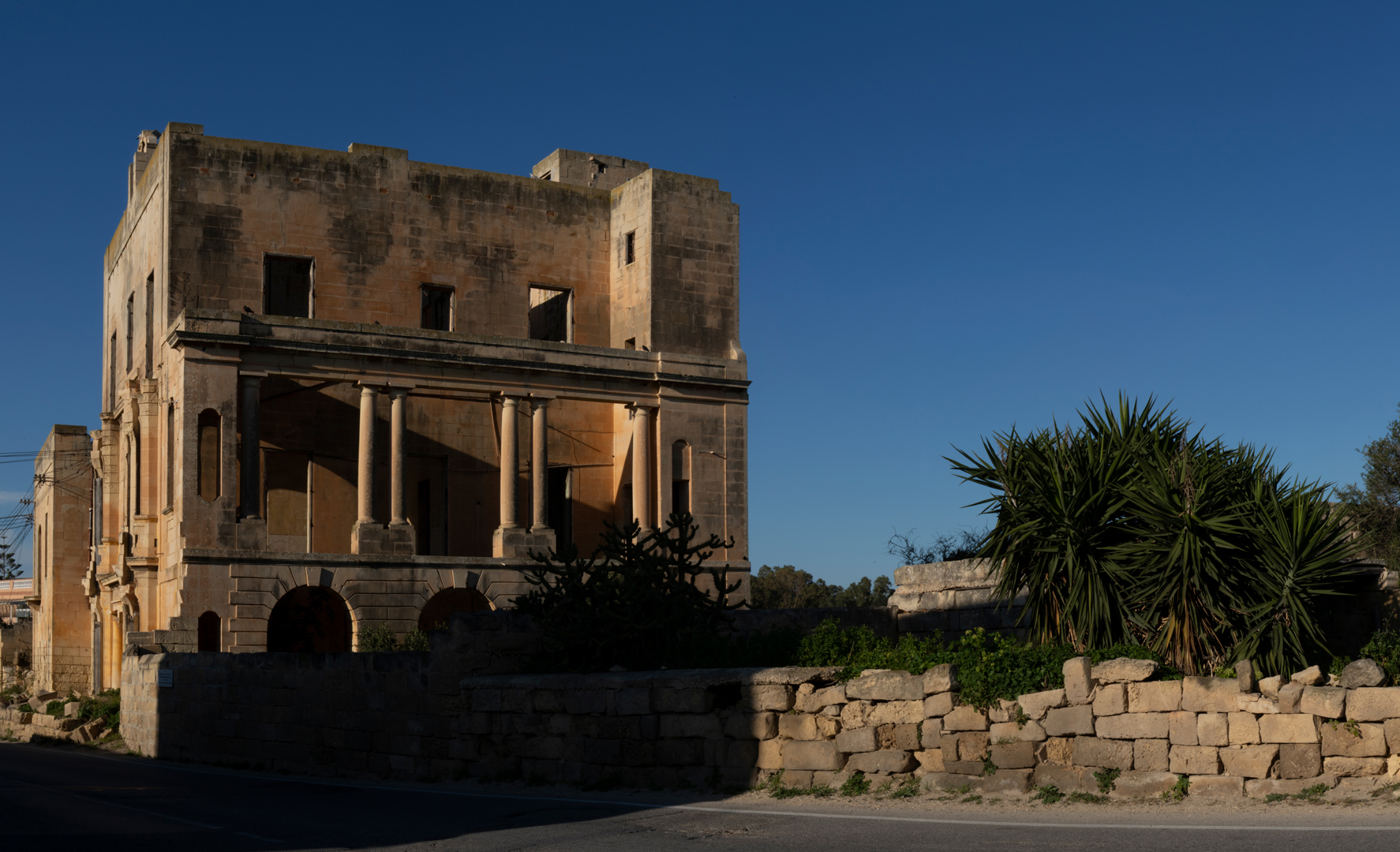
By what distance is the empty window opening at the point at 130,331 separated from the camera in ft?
144

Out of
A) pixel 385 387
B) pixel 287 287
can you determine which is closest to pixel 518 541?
pixel 385 387

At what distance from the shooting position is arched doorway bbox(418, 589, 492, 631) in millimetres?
38062

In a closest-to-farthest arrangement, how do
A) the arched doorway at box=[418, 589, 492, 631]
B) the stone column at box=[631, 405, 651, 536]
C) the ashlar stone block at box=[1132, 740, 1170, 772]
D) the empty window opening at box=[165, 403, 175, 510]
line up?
1. the ashlar stone block at box=[1132, 740, 1170, 772]
2. the empty window opening at box=[165, 403, 175, 510]
3. the arched doorway at box=[418, 589, 492, 631]
4. the stone column at box=[631, 405, 651, 536]

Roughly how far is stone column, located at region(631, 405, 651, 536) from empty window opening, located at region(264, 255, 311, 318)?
9.68 meters

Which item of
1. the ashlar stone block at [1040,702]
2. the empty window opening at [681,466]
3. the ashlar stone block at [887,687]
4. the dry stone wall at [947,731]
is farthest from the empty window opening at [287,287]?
the ashlar stone block at [1040,702]

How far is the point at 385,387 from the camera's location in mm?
36781

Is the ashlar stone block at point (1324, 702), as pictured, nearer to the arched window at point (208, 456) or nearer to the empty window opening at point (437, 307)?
the arched window at point (208, 456)

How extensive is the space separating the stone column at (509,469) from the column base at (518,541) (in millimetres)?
179

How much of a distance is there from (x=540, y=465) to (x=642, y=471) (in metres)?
3.02

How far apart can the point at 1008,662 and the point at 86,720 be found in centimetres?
2482

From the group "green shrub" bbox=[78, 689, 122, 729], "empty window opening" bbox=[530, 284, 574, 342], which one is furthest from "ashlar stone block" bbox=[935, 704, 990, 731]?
"empty window opening" bbox=[530, 284, 574, 342]

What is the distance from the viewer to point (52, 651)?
4731cm

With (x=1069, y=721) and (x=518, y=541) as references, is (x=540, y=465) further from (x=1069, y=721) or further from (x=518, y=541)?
(x=1069, y=721)

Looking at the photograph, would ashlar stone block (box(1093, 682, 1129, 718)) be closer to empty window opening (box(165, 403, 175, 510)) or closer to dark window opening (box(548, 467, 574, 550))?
empty window opening (box(165, 403, 175, 510))
